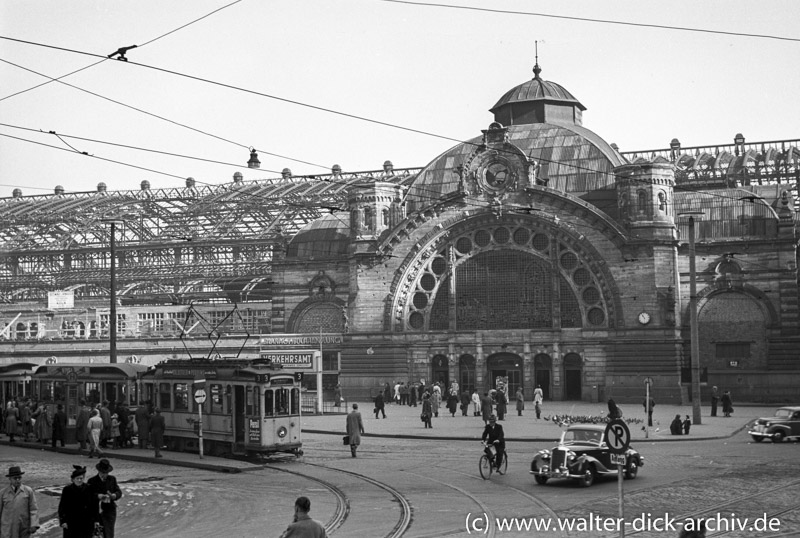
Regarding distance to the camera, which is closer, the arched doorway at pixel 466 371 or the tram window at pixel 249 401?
the tram window at pixel 249 401

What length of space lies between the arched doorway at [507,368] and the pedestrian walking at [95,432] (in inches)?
1423

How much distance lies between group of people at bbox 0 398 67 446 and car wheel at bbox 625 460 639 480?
21.5 m

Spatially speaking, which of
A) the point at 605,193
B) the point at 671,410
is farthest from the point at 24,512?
the point at 605,193

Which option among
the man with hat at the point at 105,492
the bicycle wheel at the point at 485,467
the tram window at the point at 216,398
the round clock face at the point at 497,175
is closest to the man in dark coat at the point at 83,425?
the tram window at the point at 216,398

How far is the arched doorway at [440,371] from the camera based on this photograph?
68.1 m

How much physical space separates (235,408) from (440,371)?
118 feet

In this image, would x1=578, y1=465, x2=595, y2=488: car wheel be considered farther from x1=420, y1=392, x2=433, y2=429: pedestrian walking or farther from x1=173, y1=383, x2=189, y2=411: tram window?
x1=420, y1=392, x2=433, y2=429: pedestrian walking

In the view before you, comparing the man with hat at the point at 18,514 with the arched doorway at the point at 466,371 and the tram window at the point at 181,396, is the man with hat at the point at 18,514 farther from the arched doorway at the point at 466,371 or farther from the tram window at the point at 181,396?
the arched doorway at the point at 466,371

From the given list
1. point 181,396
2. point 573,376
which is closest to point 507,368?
point 573,376

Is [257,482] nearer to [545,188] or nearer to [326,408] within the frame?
[326,408]

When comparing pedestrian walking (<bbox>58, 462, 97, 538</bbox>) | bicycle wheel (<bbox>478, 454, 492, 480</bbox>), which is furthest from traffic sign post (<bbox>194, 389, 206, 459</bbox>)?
pedestrian walking (<bbox>58, 462, 97, 538</bbox>)

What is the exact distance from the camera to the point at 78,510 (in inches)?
599

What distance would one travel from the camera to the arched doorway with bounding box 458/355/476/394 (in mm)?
67438

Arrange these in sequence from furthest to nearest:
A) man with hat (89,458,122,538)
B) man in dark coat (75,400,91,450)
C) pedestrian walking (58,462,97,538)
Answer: man in dark coat (75,400,91,450) < man with hat (89,458,122,538) < pedestrian walking (58,462,97,538)
